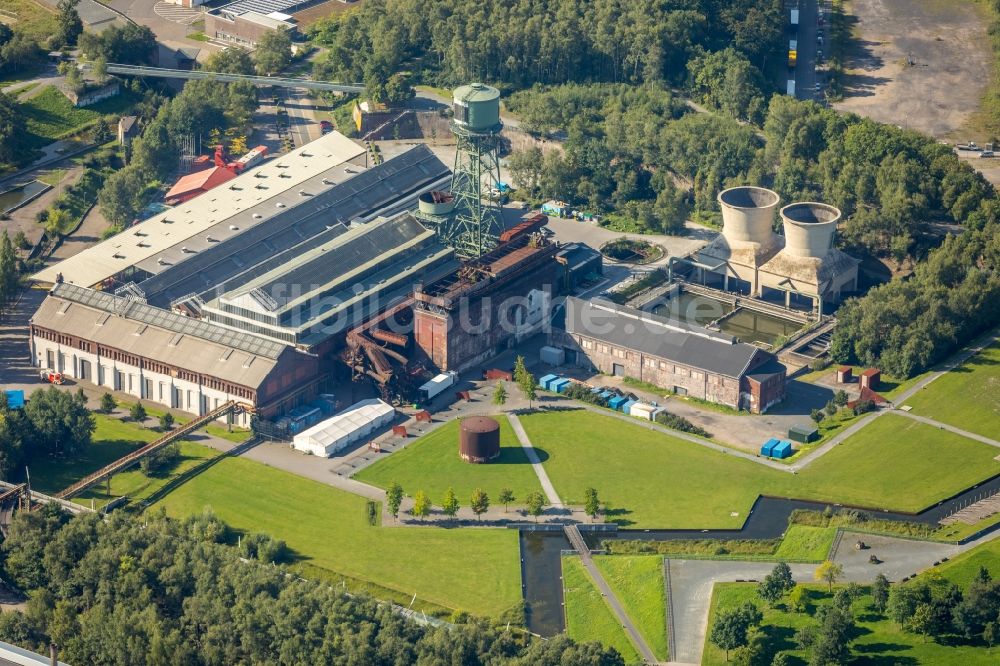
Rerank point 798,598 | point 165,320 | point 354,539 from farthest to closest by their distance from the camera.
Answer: point 165,320, point 354,539, point 798,598

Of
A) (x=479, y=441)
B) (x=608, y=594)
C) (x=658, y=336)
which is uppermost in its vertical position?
(x=658, y=336)

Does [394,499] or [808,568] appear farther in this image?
[394,499]

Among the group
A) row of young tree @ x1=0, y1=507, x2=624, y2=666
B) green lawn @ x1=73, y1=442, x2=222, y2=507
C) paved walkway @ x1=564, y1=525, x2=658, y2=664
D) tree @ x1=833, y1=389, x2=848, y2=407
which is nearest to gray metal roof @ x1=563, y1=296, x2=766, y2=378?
tree @ x1=833, y1=389, x2=848, y2=407

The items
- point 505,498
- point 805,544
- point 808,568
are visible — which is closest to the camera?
point 808,568

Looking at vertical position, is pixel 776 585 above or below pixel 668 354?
below

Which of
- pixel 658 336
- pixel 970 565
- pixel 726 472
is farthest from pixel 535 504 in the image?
pixel 970 565

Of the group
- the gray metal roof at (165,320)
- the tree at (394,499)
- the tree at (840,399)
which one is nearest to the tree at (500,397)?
the gray metal roof at (165,320)

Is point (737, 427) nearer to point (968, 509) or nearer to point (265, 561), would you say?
point (968, 509)

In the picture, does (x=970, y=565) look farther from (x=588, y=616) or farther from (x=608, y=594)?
(x=588, y=616)
